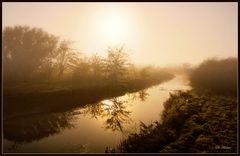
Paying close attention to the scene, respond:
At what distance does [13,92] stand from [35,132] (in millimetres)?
15468

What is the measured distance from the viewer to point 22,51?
156 ft

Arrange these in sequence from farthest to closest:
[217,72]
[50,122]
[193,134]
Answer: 1. [217,72]
2. [50,122]
3. [193,134]

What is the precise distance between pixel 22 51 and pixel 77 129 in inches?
1217

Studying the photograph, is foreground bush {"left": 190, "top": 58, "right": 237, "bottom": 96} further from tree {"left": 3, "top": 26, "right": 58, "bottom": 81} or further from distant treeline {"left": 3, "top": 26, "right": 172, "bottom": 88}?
tree {"left": 3, "top": 26, "right": 58, "bottom": 81}

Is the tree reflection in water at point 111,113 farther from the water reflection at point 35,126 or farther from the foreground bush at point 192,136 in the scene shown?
the foreground bush at point 192,136

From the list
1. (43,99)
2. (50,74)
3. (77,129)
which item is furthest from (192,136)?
(50,74)

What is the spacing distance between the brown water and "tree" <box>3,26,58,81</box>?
840 inches

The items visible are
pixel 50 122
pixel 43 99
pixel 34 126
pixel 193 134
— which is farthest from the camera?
pixel 43 99

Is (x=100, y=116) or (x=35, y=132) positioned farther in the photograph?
(x=100, y=116)

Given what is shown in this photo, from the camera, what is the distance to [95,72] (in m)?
56.7

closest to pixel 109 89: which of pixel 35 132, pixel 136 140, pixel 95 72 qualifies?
pixel 95 72

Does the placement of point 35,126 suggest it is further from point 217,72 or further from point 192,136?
point 217,72

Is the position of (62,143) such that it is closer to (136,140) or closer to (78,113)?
Result: (136,140)

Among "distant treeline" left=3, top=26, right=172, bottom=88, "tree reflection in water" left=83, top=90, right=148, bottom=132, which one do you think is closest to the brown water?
"tree reflection in water" left=83, top=90, right=148, bottom=132
